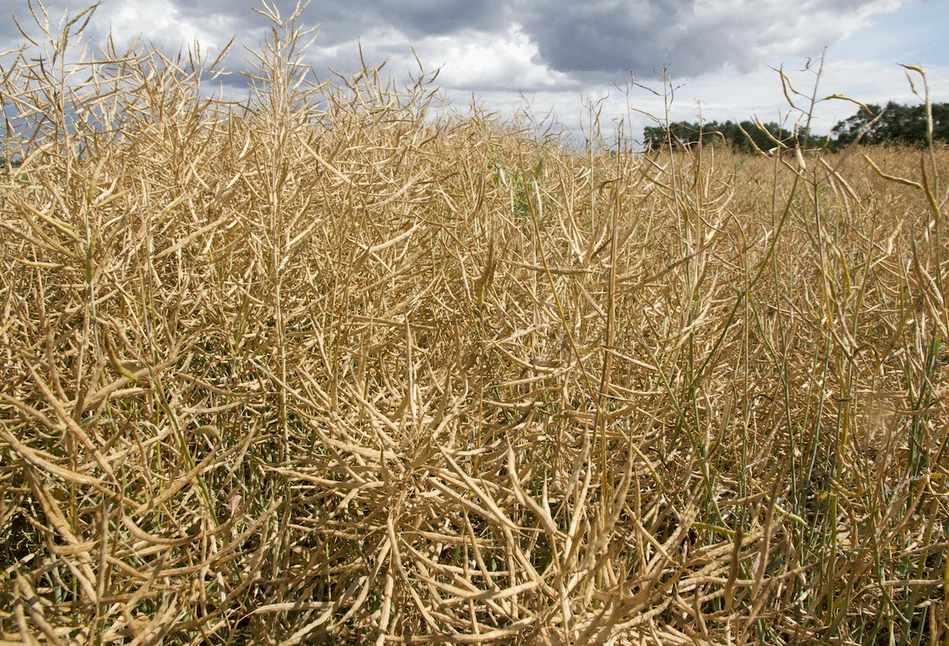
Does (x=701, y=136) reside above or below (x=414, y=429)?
above

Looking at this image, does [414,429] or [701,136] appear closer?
[414,429]

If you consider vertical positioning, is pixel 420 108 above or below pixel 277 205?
above

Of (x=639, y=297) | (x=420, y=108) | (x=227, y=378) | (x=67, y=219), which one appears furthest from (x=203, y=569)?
(x=420, y=108)

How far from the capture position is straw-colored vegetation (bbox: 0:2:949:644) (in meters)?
0.75

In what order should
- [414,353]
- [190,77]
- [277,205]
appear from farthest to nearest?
[190,77] < [414,353] < [277,205]

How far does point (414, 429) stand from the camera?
0.85 metres

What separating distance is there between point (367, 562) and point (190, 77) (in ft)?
3.96

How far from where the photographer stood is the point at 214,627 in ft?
2.68

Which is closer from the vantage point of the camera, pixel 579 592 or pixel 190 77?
pixel 579 592

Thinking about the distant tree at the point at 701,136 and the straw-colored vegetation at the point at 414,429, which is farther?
the distant tree at the point at 701,136

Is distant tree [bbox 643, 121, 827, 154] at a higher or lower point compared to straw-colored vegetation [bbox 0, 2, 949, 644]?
higher

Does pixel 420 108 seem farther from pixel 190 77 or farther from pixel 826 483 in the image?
pixel 826 483

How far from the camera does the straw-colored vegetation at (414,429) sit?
0.75 m

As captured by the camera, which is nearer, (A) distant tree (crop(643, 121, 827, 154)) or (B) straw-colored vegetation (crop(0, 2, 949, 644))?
(B) straw-colored vegetation (crop(0, 2, 949, 644))
